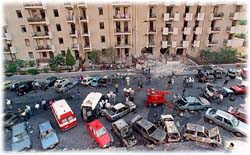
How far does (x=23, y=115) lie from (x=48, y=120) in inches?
104

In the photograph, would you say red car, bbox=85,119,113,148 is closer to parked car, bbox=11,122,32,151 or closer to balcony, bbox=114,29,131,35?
parked car, bbox=11,122,32,151

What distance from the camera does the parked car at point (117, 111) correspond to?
62.2 ft

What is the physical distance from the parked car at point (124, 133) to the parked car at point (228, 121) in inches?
323

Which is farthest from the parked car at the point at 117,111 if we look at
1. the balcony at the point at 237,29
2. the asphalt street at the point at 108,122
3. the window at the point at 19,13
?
the balcony at the point at 237,29

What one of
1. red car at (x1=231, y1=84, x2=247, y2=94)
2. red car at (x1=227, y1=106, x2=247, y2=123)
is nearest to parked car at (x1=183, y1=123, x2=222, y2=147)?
red car at (x1=227, y1=106, x2=247, y2=123)

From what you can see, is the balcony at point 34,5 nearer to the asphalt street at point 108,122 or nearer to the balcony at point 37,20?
the balcony at point 37,20

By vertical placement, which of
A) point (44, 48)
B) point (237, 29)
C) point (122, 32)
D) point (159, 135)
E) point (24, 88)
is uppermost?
point (237, 29)

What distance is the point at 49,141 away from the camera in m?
16.2

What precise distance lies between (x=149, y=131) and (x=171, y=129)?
2.04 meters

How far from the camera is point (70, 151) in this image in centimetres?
1572

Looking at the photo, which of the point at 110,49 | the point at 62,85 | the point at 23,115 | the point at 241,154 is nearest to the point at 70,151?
the point at 23,115

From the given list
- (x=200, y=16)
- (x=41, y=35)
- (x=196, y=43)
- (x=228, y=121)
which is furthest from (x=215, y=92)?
(x=41, y=35)

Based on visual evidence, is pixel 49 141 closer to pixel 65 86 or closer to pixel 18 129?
pixel 18 129

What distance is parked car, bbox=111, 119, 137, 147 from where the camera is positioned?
52.3ft
